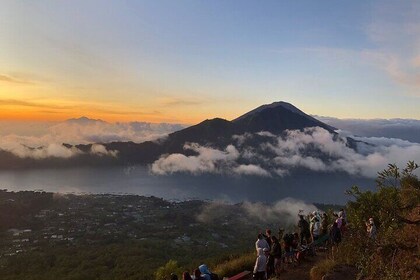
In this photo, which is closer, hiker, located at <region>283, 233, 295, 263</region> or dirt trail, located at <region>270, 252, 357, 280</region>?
dirt trail, located at <region>270, 252, 357, 280</region>

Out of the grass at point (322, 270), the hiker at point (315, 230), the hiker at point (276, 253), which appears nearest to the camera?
the grass at point (322, 270)

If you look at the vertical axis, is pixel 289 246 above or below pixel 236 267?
above

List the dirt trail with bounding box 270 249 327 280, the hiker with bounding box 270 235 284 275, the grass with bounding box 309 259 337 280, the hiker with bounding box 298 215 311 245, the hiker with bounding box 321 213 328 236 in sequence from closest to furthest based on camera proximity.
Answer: the grass with bounding box 309 259 337 280 → the hiker with bounding box 270 235 284 275 → the dirt trail with bounding box 270 249 327 280 → the hiker with bounding box 298 215 311 245 → the hiker with bounding box 321 213 328 236

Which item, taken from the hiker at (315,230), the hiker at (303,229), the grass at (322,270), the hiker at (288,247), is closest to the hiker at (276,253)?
the hiker at (288,247)

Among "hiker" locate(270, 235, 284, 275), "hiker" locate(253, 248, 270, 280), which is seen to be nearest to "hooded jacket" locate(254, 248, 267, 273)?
"hiker" locate(253, 248, 270, 280)

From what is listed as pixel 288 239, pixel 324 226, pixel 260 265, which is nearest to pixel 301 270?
pixel 288 239

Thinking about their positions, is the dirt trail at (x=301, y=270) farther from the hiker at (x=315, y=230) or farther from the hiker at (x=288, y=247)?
the hiker at (x=315, y=230)

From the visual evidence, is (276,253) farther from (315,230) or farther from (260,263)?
(315,230)

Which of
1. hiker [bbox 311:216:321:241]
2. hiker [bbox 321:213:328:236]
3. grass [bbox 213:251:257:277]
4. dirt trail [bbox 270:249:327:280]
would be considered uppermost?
hiker [bbox 311:216:321:241]

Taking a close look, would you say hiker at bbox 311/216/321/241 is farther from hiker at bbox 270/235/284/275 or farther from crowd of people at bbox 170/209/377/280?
hiker at bbox 270/235/284/275

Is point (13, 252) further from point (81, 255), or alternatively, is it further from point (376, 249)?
point (376, 249)
